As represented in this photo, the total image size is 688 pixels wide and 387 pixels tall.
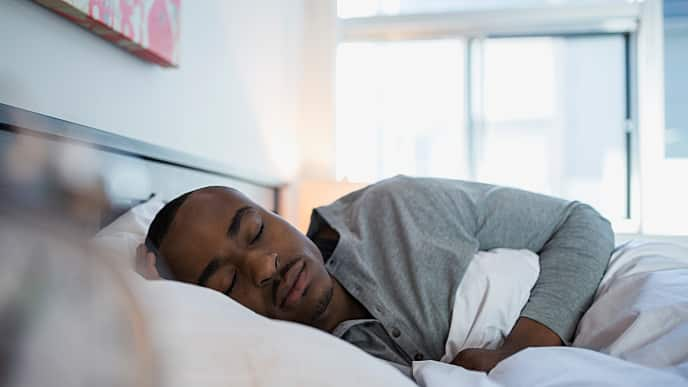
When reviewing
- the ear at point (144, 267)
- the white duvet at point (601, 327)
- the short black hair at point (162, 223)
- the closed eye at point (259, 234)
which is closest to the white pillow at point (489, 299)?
the white duvet at point (601, 327)

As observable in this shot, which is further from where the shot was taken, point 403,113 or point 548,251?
point 403,113

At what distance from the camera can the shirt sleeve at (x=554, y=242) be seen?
959 mm

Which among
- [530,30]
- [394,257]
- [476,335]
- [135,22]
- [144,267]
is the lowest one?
[476,335]

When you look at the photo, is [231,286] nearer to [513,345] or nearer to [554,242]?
[513,345]

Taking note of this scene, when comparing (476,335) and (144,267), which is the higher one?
(144,267)

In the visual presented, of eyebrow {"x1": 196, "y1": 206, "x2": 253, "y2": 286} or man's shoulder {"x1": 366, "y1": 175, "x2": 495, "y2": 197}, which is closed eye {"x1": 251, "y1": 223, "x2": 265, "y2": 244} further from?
man's shoulder {"x1": 366, "y1": 175, "x2": 495, "y2": 197}

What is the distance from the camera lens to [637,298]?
0.85m

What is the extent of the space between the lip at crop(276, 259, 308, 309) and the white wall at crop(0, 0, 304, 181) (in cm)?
44

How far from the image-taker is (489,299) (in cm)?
98

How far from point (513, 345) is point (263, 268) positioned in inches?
15.8

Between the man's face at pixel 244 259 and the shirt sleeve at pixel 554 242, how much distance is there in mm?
356

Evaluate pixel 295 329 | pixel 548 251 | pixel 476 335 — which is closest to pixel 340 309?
pixel 476 335

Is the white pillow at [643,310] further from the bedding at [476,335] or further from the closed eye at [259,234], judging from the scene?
the closed eye at [259,234]

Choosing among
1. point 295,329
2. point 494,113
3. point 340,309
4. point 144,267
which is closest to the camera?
point 144,267
